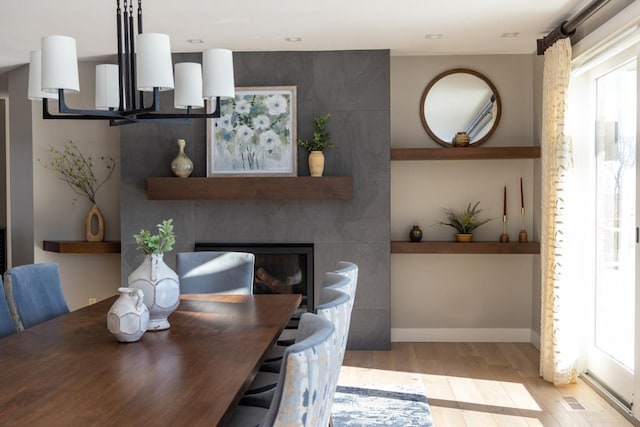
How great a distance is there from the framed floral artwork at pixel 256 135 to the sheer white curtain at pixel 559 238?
201 centimetres

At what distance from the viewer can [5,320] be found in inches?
126

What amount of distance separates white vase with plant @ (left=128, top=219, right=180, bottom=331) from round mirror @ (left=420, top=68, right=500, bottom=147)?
11.5 ft

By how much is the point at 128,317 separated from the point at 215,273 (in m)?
1.72

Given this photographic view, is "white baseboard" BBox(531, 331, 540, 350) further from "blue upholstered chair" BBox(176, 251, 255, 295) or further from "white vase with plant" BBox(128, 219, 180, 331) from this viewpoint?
"white vase with plant" BBox(128, 219, 180, 331)

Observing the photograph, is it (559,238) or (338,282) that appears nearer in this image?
(338,282)

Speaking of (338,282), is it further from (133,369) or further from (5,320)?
(5,320)

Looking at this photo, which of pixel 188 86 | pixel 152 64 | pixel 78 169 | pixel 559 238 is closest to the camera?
pixel 152 64

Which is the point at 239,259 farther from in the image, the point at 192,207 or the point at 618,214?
the point at 618,214

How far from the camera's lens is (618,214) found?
432cm

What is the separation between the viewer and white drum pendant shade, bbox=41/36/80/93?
8.94 feet

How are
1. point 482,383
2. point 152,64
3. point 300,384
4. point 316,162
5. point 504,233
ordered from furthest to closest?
1. point 504,233
2. point 316,162
3. point 482,383
4. point 152,64
5. point 300,384

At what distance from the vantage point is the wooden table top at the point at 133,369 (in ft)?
6.13

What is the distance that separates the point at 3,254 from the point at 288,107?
4261 mm

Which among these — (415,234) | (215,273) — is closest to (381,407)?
(215,273)
